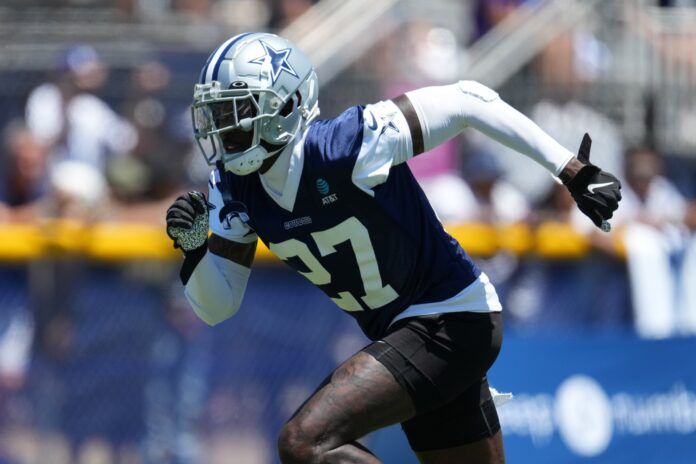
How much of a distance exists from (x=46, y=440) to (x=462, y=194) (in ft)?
10.8

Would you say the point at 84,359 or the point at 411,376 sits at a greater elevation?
the point at 411,376

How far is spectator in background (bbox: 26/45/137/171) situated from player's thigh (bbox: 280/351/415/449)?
13.1 feet

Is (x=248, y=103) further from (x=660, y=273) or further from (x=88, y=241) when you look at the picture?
(x=660, y=273)

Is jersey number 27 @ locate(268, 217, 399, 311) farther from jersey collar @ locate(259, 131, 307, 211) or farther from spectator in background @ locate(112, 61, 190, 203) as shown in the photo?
spectator in background @ locate(112, 61, 190, 203)

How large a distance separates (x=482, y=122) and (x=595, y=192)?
47 cm

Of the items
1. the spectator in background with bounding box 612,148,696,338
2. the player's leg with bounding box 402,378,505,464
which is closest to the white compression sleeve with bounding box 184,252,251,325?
the player's leg with bounding box 402,378,505,464

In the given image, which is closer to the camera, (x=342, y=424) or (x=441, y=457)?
(x=342, y=424)

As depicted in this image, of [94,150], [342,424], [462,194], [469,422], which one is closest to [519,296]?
[462,194]

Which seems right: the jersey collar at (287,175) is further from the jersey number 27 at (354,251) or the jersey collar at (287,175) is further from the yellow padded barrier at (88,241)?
the yellow padded barrier at (88,241)

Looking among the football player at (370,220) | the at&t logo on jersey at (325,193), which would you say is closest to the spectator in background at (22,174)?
the football player at (370,220)

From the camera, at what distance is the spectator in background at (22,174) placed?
296 inches

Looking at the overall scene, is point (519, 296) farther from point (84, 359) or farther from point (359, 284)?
point (359, 284)

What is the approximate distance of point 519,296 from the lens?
8555mm

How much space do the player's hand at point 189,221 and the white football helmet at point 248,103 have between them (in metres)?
0.17
